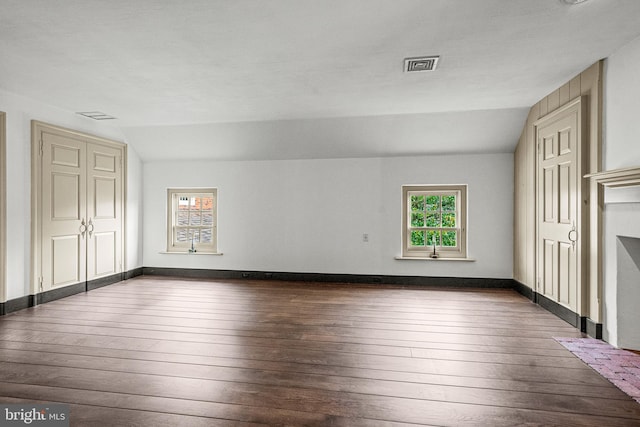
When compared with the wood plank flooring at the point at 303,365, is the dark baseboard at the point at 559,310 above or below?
above

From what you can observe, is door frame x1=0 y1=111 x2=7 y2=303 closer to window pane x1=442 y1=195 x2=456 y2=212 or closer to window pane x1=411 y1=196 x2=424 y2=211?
window pane x1=411 y1=196 x2=424 y2=211

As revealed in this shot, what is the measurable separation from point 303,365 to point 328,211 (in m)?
3.49

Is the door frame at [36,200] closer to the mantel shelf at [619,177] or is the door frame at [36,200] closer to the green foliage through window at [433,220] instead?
the green foliage through window at [433,220]

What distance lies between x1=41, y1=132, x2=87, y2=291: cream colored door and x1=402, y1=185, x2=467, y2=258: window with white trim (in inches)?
187

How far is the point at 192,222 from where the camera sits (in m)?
6.64

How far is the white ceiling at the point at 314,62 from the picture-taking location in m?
2.46

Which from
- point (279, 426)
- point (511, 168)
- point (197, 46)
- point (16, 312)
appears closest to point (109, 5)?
point (197, 46)

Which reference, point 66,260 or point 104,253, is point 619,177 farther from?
point 104,253

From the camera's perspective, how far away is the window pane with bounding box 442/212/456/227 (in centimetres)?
593

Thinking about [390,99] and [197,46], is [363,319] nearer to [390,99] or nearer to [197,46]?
[390,99]

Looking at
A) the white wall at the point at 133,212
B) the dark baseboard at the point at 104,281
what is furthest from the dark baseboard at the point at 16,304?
the white wall at the point at 133,212

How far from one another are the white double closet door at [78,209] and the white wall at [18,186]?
0.17m

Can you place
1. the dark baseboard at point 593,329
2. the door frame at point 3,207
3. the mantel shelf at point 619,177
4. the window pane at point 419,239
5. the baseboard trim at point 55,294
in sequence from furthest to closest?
the window pane at point 419,239, the baseboard trim at point 55,294, the door frame at point 3,207, the dark baseboard at point 593,329, the mantel shelf at point 619,177

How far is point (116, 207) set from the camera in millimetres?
5875
